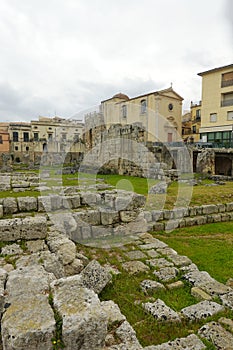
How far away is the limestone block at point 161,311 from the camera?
328 cm

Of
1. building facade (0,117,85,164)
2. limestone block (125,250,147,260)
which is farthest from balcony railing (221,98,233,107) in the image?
limestone block (125,250,147,260)

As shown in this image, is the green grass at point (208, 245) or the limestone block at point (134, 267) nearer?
the limestone block at point (134, 267)

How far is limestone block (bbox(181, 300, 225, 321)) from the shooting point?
335cm

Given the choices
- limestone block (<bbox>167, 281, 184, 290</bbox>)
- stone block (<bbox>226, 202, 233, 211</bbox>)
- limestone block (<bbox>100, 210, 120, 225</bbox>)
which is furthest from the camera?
stone block (<bbox>226, 202, 233, 211</bbox>)

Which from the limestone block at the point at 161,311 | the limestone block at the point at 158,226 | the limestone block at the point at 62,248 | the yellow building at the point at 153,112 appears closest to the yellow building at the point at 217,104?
the yellow building at the point at 153,112

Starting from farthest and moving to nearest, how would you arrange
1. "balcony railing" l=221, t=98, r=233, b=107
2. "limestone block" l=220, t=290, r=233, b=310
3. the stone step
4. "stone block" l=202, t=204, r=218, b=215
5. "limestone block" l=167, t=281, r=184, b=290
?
"balcony railing" l=221, t=98, r=233, b=107 < "stone block" l=202, t=204, r=218, b=215 < "limestone block" l=167, t=281, r=184, b=290 < "limestone block" l=220, t=290, r=233, b=310 < the stone step

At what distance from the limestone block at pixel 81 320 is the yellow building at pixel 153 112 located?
28150 mm

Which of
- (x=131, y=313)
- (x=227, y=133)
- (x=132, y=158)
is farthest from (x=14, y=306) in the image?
(x=227, y=133)

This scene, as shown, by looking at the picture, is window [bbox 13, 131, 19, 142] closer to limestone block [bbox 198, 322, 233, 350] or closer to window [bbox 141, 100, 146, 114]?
window [bbox 141, 100, 146, 114]

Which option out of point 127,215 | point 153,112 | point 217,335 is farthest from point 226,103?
point 217,335

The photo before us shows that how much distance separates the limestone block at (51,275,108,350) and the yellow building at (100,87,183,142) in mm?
28150

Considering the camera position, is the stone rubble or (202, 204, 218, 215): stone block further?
(202, 204, 218, 215): stone block

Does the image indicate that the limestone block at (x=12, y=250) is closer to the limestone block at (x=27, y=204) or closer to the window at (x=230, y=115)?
the limestone block at (x=27, y=204)

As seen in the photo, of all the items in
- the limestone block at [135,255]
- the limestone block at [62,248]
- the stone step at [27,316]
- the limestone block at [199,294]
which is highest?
the stone step at [27,316]
